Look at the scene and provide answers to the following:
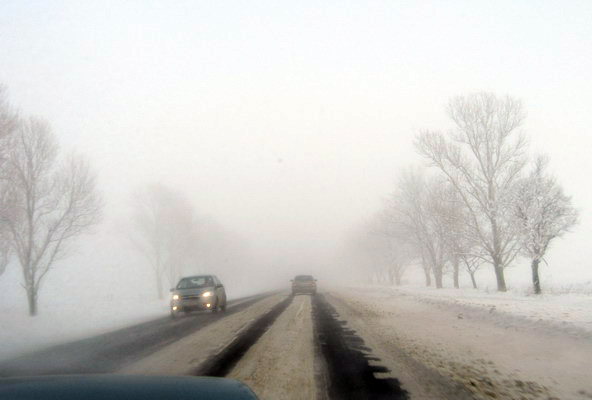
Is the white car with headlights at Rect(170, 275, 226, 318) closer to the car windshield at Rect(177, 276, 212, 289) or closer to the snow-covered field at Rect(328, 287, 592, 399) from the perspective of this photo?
the car windshield at Rect(177, 276, 212, 289)

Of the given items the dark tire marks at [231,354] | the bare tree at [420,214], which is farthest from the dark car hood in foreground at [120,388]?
the bare tree at [420,214]

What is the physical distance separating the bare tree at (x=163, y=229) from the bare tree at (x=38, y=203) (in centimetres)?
1965

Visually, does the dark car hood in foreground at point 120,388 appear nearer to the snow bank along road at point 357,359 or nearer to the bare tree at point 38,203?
the snow bank along road at point 357,359

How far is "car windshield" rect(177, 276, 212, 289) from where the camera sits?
743 inches

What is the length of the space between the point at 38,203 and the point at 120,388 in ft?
73.4

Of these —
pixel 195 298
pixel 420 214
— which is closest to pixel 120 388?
→ pixel 195 298

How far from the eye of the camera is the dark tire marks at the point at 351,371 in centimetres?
543

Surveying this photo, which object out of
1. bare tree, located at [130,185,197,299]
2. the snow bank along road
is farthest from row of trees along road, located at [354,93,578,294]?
bare tree, located at [130,185,197,299]

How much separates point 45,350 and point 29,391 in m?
8.44

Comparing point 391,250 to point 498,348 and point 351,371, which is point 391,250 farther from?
point 351,371

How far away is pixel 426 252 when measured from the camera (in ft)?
149

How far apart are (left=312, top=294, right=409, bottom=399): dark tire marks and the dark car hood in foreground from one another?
2915mm

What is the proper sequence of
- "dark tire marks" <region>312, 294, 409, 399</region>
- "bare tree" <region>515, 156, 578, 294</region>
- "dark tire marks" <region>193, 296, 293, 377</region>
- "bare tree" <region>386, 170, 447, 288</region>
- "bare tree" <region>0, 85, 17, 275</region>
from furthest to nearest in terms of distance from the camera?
"bare tree" <region>386, 170, 447, 288</region>, "bare tree" <region>515, 156, 578, 294</region>, "bare tree" <region>0, 85, 17, 275</region>, "dark tire marks" <region>193, 296, 293, 377</region>, "dark tire marks" <region>312, 294, 409, 399</region>

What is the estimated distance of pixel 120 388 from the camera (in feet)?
8.99
